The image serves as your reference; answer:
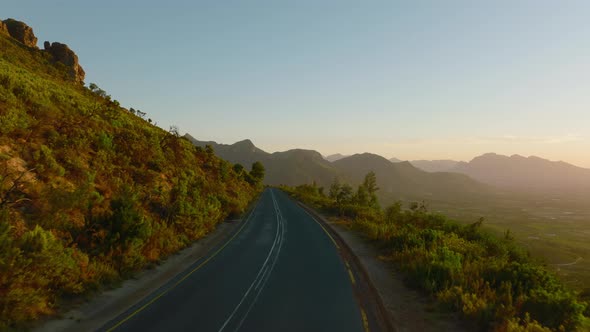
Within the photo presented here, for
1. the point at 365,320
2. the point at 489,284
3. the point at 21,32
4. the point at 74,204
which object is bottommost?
the point at 365,320

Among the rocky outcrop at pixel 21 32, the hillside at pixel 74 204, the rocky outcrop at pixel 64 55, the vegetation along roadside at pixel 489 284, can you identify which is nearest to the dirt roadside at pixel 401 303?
the vegetation along roadside at pixel 489 284

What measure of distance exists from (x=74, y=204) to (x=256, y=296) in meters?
7.72

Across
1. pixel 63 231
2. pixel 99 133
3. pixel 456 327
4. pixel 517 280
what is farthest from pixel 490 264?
pixel 99 133

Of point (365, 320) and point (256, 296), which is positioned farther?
point (256, 296)

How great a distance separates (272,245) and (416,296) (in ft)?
32.5

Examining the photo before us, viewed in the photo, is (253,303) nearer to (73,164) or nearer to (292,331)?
(292,331)

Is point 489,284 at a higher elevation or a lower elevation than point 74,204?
lower

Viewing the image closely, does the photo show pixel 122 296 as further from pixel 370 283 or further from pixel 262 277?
pixel 370 283

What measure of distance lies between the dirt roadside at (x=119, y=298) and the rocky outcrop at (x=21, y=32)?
55258mm

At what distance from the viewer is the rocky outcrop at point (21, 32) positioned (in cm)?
5053

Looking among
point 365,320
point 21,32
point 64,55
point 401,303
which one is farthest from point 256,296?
point 21,32

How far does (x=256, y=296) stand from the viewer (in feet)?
36.1

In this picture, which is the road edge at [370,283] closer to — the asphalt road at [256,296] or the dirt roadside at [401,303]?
the dirt roadside at [401,303]

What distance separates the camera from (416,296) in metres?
10.9
